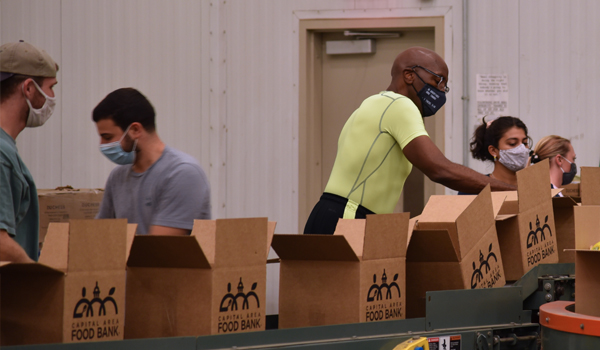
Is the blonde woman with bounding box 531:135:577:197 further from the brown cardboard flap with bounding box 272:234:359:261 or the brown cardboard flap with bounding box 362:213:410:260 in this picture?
the brown cardboard flap with bounding box 272:234:359:261

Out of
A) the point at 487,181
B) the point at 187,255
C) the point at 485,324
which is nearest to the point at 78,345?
the point at 187,255

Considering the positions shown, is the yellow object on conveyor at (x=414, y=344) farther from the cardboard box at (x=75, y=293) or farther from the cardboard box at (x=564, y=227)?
the cardboard box at (x=564, y=227)

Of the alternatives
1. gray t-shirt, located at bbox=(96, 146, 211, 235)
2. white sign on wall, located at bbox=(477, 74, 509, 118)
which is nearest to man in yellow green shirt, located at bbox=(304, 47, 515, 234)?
gray t-shirt, located at bbox=(96, 146, 211, 235)

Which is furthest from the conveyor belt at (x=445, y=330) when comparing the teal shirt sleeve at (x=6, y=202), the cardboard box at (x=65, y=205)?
the cardboard box at (x=65, y=205)

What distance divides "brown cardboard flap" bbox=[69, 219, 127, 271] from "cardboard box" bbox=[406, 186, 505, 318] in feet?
2.67

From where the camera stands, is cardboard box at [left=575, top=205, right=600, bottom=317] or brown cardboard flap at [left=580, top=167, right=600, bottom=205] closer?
cardboard box at [left=575, top=205, right=600, bottom=317]

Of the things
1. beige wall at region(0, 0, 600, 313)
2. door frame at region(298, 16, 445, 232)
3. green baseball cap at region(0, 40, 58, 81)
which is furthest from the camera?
door frame at region(298, 16, 445, 232)

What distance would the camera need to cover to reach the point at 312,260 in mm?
1780

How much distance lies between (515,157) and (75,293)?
7.50ft

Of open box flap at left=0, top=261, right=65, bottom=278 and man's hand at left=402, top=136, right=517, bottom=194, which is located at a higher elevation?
man's hand at left=402, top=136, right=517, bottom=194

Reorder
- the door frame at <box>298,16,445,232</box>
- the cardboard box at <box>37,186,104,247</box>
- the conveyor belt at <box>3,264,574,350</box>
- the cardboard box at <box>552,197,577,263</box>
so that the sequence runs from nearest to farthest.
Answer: the conveyor belt at <box>3,264,574,350</box> < the cardboard box at <box>552,197,577,263</box> < the cardboard box at <box>37,186,104,247</box> < the door frame at <box>298,16,445,232</box>

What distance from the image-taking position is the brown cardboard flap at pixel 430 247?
1874mm

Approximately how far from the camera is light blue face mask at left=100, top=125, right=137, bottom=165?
2018mm

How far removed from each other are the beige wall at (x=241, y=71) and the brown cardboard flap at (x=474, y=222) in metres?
2.60
